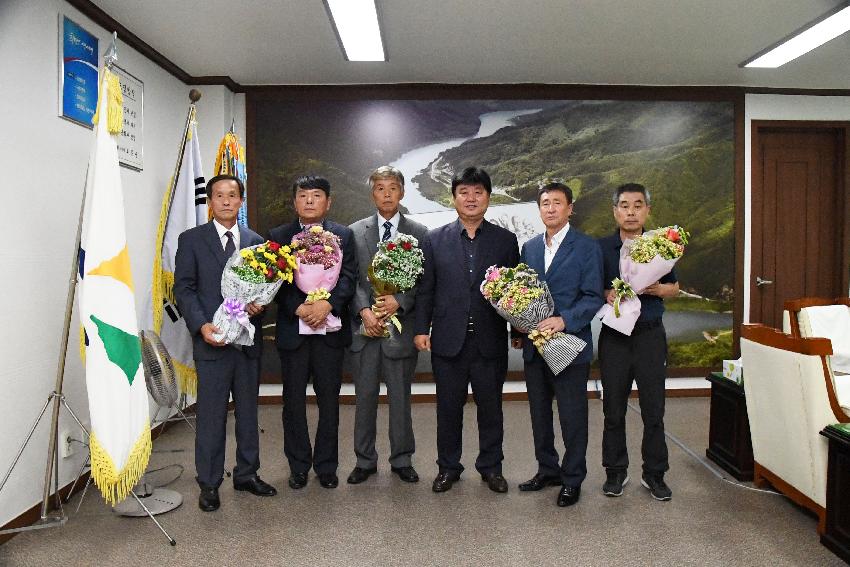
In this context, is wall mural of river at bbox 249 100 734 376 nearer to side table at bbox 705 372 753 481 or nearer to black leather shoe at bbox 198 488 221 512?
side table at bbox 705 372 753 481

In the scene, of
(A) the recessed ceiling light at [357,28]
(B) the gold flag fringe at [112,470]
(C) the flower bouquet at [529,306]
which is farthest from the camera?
(A) the recessed ceiling light at [357,28]

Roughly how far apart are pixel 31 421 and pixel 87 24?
238 cm

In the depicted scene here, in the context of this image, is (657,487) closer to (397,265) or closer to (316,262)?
(397,265)

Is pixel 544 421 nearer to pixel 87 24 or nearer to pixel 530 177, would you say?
pixel 530 177

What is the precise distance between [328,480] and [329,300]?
1070 mm

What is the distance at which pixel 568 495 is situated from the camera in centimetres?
316

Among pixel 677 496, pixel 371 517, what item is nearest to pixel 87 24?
pixel 371 517

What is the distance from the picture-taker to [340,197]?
5598 mm

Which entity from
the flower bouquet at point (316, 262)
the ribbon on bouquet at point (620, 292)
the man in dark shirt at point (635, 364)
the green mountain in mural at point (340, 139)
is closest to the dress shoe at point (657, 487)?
the man in dark shirt at point (635, 364)

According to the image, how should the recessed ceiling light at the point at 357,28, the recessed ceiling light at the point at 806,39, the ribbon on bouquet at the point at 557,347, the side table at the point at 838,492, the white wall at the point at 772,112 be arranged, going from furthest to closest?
1. the white wall at the point at 772,112
2. the recessed ceiling light at the point at 806,39
3. the recessed ceiling light at the point at 357,28
4. the ribbon on bouquet at the point at 557,347
5. the side table at the point at 838,492

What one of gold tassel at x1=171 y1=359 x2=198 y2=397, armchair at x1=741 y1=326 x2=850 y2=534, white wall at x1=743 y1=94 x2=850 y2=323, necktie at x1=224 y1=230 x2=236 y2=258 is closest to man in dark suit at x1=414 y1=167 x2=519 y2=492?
necktie at x1=224 y1=230 x2=236 y2=258

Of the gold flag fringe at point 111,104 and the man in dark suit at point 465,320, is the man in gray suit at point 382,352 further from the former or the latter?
the gold flag fringe at point 111,104

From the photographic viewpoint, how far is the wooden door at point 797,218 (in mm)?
5820

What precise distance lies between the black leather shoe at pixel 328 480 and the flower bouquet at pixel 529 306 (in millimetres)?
1392
